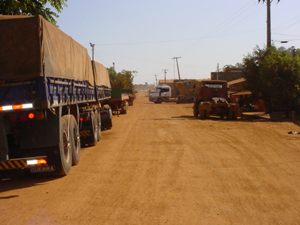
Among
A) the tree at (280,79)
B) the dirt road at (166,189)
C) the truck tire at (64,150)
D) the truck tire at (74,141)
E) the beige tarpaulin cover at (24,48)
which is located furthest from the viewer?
the tree at (280,79)

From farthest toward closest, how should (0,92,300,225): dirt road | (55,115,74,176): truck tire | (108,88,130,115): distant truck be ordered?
(108,88,130,115): distant truck
(55,115,74,176): truck tire
(0,92,300,225): dirt road

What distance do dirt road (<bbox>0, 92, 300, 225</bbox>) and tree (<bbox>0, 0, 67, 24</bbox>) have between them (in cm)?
690

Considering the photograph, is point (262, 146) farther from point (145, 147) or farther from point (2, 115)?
point (2, 115)

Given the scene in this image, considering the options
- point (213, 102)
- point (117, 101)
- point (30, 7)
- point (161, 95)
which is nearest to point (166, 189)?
point (30, 7)

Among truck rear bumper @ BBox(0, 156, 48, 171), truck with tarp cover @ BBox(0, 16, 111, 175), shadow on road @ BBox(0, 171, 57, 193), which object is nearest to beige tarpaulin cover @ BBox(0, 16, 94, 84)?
truck with tarp cover @ BBox(0, 16, 111, 175)

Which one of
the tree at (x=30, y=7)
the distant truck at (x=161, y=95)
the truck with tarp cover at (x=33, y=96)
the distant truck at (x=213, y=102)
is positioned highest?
the tree at (x=30, y=7)

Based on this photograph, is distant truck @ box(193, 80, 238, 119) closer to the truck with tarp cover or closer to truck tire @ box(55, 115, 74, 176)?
truck tire @ box(55, 115, 74, 176)

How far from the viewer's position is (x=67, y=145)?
11.9 meters

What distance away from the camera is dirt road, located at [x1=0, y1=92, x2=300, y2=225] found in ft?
25.5

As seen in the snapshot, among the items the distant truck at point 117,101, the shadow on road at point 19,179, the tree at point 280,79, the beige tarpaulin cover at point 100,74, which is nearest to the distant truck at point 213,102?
the tree at point 280,79

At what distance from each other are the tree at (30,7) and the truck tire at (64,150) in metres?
8.60

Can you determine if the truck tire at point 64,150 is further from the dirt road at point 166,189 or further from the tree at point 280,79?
the tree at point 280,79

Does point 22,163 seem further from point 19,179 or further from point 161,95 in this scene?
point 161,95

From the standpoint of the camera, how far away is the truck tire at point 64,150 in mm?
10844
